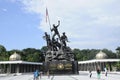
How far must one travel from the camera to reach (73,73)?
37344 mm

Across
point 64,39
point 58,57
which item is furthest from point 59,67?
point 64,39

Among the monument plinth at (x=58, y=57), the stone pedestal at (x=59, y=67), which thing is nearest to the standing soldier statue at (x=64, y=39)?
the monument plinth at (x=58, y=57)

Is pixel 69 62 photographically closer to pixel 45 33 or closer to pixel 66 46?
pixel 66 46

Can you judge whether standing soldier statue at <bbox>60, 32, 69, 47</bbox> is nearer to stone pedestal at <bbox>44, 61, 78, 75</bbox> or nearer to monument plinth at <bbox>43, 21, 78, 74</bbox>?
monument plinth at <bbox>43, 21, 78, 74</bbox>

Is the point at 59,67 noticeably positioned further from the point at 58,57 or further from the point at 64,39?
the point at 64,39

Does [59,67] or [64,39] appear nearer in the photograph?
[59,67]

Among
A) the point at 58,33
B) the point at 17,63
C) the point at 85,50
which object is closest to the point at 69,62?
the point at 58,33

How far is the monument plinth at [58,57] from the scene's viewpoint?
36.9 metres

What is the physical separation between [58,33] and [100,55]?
35.4m

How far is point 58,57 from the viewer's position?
38.1 meters

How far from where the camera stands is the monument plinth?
36875 mm

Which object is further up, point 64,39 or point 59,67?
point 64,39

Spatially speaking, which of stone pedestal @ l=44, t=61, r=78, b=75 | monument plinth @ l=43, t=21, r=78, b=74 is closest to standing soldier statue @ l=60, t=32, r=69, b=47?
monument plinth @ l=43, t=21, r=78, b=74

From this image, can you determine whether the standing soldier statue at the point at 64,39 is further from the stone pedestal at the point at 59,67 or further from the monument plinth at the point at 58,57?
the stone pedestal at the point at 59,67
